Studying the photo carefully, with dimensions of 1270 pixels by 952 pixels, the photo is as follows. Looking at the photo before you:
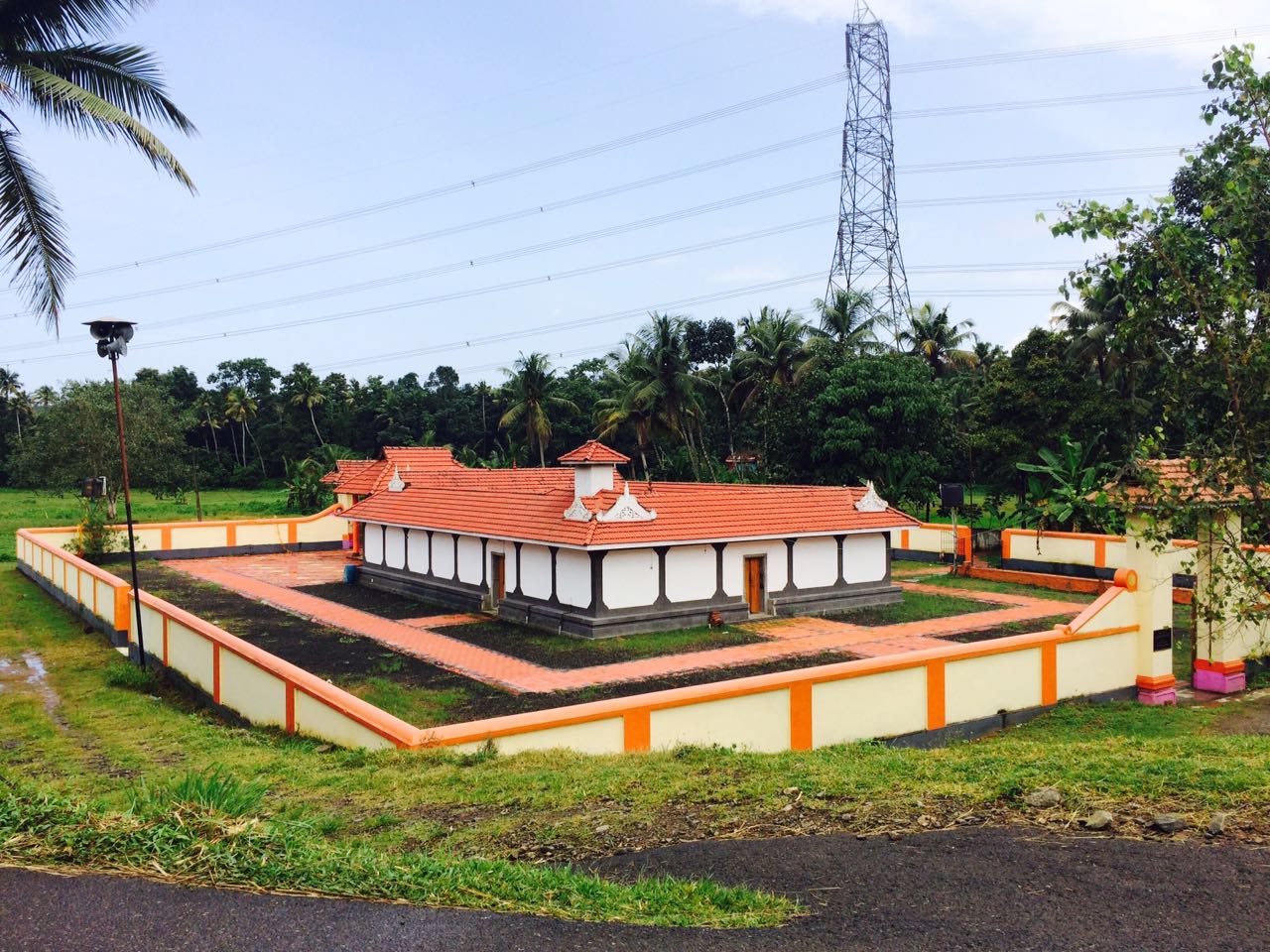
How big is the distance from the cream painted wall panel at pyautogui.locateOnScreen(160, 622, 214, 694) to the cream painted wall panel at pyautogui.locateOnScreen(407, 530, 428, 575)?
9866 mm

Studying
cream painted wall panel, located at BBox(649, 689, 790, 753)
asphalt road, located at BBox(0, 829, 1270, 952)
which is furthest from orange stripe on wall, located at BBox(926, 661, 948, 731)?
asphalt road, located at BBox(0, 829, 1270, 952)

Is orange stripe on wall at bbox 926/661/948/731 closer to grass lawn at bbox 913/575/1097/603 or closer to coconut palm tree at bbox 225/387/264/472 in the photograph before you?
grass lawn at bbox 913/575/1097/603

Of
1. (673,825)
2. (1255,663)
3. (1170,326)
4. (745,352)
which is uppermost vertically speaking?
(745,352)

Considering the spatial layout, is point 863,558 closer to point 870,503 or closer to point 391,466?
point 870,503

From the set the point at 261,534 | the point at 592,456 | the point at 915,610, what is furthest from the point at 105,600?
the point at 915,610

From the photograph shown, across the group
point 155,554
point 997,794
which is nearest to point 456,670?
point 997,794

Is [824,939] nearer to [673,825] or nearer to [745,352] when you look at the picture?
[673,825]

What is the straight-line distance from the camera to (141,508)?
177ft

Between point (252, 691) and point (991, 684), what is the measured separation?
10061 millimetres

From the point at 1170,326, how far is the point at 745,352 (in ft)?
118

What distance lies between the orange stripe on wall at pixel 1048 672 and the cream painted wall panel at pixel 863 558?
31.9 ft

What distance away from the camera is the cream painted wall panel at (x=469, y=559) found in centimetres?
2438

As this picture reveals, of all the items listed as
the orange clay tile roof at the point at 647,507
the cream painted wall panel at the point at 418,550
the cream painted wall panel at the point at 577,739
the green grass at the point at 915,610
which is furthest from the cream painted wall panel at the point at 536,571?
the cream painted wall panel at the point at 577,739

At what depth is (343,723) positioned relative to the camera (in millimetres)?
11219
